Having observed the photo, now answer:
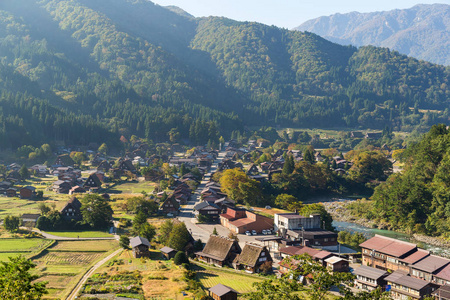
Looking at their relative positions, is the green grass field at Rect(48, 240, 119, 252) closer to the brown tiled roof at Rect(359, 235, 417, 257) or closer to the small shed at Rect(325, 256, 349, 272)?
the small shed at Rect(325, 256, 349, 272)

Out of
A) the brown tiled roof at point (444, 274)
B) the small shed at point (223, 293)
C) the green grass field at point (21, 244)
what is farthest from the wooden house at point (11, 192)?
the brown tiled roof at point (444, 274)

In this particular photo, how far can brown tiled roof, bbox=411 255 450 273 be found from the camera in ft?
108

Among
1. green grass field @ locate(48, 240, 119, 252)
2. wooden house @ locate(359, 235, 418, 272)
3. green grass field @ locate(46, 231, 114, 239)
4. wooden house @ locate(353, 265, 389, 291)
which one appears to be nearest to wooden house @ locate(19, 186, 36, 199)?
green grass field @ locate(46, 231, 114, 239)

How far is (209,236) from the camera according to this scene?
1743 inches

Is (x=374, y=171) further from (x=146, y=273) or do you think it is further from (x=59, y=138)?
(x=59, y=138)

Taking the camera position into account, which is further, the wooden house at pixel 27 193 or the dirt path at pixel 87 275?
the wooden house at pixel 27 193

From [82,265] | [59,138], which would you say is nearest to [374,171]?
[82,265]

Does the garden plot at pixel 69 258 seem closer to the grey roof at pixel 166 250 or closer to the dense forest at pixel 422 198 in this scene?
the grey roof at pixel 166 250

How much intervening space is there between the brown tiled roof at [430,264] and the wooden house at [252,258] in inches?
458

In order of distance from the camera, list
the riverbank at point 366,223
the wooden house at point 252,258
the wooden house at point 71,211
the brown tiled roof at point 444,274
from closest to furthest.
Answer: the brown tiled roof at point 444,274
the wooden house at point 252,258
the wooden house at point 71,211
the riverbank at point 366,223

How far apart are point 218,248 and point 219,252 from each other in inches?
19.1

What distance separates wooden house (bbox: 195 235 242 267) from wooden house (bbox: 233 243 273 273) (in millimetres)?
899

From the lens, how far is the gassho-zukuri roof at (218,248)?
120ft

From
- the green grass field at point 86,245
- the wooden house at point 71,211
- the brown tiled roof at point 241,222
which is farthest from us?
the wooden house at point 71,211
